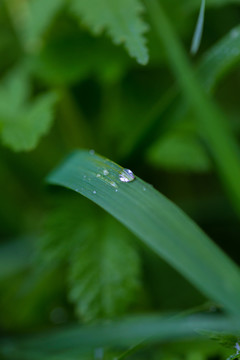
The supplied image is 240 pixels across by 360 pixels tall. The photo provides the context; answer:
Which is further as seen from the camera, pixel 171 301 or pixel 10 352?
pixel 171 301

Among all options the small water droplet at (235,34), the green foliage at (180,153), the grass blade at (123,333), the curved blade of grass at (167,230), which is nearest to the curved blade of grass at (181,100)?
the small water droplet at (235,34)

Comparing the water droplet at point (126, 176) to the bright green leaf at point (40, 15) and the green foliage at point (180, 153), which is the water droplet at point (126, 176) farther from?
the bright green leaf at point (40, 15)

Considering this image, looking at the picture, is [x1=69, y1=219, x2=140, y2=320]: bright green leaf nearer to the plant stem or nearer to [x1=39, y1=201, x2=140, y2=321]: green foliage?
[x1=39, y1=201, x2=140, y2=321]: green foliage

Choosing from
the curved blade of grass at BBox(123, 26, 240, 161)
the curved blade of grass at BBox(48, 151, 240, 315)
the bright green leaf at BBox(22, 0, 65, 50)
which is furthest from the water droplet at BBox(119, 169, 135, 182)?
the bright green leaf at BBox(22, 0, 65, 50)

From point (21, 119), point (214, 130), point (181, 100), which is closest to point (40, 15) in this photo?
point (21, 119)

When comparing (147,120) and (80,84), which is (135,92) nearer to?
(80,84)

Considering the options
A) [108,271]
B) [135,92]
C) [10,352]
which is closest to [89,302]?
[108,271]
